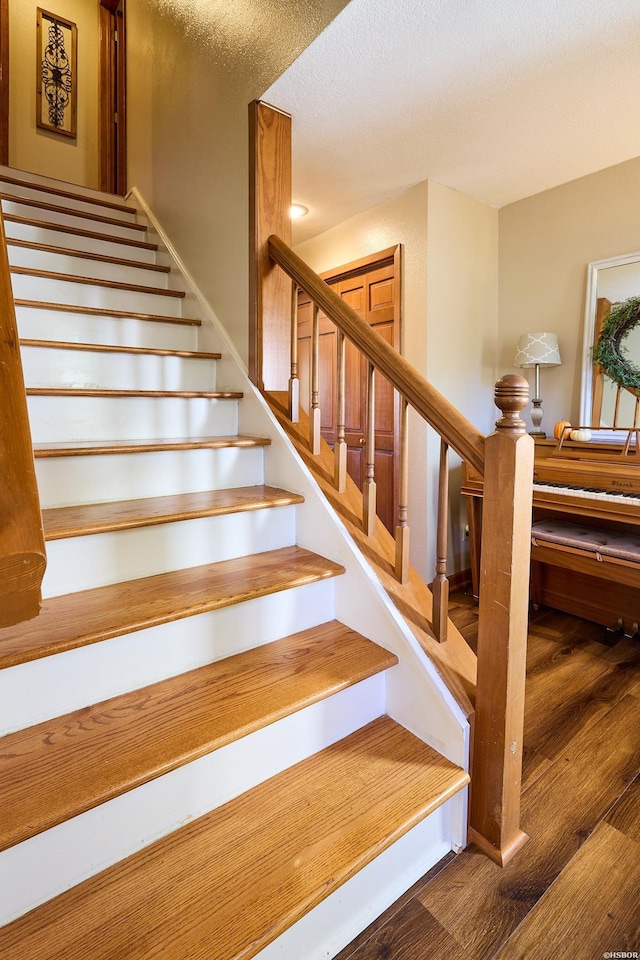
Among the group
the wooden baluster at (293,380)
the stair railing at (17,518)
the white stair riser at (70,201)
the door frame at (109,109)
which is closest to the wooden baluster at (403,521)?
the wooden baluster at (293,380)

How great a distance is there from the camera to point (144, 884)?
0.88 meters

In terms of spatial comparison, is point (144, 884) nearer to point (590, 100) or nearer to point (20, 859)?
point (20, 859)

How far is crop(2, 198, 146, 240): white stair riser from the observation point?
2.54 meters

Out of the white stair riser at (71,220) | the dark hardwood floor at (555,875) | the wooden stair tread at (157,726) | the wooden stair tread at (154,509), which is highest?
the white stair riser at (71,220)

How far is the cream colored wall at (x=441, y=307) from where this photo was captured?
2.64 meters

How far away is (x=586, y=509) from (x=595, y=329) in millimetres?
1053

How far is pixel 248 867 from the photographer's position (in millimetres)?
915

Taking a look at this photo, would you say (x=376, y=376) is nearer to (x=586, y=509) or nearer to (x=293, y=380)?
(x=293, y=380)

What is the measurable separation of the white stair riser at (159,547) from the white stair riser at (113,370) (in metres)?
0.76

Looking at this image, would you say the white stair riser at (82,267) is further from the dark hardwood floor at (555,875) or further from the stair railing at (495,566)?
the dark hardwood floor at (555,875)

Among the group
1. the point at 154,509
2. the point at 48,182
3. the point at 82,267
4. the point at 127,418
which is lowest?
the point at 154,509

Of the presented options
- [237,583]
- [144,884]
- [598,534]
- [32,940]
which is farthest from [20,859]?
[598,534]

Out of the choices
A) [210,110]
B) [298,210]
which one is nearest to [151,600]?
[210,110]

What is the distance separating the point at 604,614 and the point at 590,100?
230 centimetres
